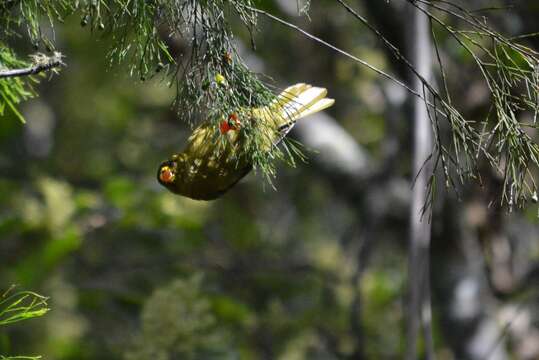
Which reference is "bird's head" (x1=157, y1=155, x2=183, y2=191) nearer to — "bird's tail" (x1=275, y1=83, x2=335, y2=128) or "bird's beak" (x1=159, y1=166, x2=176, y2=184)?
"bird's beak" (x1=159, y1=166, x2=176, y2=184)

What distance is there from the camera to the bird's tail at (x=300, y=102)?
1.64 metres

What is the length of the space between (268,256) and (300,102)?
10.4 feet

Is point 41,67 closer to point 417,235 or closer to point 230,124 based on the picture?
point 230,124

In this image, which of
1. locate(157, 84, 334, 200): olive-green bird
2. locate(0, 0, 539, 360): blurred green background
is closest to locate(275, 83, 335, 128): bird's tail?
locate(157, 84, 334, 200): olive-green bird

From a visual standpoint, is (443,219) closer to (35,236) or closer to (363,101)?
(35,236)

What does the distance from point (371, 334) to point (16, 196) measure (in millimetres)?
1820

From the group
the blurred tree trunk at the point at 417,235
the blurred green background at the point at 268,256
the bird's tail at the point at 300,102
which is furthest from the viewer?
the blurred green background at the point at 268,256

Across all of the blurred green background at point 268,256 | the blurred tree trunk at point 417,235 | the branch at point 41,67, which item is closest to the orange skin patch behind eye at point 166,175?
the branch at point 41,67

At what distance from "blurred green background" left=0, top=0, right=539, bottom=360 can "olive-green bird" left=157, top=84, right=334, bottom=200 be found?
111cm

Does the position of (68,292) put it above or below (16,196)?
below

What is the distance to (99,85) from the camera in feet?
21.0

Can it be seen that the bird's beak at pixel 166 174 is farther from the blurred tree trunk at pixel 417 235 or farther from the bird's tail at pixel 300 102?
the blurred tree trunk at pixel 417 235

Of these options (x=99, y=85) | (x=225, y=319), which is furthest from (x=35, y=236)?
(x=99, y=85)

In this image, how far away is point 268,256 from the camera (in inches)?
192
